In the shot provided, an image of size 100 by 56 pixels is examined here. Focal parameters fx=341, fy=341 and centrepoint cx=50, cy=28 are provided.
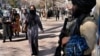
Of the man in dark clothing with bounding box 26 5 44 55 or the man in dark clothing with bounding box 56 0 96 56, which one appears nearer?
the man in dark clothing with bounding box 56 0 96 56

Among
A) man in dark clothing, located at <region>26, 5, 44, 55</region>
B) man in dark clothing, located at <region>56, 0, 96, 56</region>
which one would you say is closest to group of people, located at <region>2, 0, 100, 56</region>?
man in dark clothing, located at <region>56, 0, 96, 56</region>

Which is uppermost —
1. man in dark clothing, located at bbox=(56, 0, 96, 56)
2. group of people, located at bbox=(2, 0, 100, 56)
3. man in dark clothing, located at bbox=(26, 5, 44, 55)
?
man in dark clothing, located at bbox=(56, 0, 96, 56)

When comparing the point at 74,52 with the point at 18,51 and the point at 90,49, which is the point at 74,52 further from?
the point at 18,51

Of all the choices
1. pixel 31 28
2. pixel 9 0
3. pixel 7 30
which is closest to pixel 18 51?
pixel 31 28

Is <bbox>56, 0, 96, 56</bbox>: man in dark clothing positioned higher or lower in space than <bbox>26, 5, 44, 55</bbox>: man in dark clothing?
higher

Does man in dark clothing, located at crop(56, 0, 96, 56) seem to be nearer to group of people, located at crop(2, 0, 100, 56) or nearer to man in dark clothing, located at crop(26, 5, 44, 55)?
group of people, located at crop(2, 0, 100, 56)

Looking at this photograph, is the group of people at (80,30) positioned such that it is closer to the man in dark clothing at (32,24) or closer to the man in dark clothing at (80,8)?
the man in dark clothing at (80,8)

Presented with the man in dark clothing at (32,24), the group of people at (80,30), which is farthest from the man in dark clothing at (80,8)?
the man in dark clothing at (32,24)

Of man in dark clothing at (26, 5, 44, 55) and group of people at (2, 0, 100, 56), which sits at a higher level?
group of people at (2, 0, 100, 56)

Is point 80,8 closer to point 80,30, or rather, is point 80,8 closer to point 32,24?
point 80,30

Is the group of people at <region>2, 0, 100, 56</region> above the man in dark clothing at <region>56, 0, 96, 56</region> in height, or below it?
below

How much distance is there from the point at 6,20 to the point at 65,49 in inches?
547

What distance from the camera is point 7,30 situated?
16438 millimetres

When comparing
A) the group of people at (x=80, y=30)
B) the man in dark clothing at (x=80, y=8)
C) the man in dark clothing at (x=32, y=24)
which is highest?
the man in dark clothing at (x=80, y=8)
